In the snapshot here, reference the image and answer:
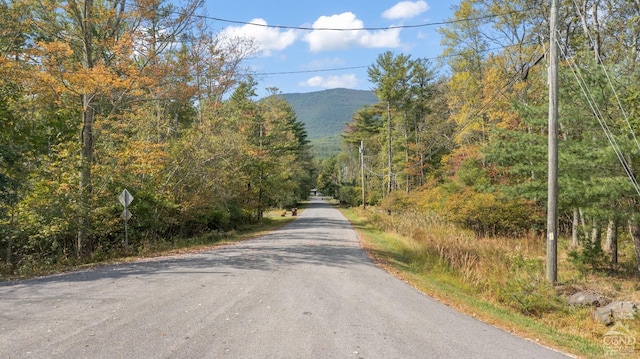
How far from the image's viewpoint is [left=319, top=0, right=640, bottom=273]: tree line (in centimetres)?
1149

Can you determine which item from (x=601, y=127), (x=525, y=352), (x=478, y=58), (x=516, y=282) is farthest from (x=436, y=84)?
(x=525, y=352)

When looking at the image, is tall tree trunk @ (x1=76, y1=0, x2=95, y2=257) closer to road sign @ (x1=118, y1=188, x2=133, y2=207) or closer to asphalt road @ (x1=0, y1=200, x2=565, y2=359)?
road sign @ (x1=118, y1=188, x2=133, y2=207)

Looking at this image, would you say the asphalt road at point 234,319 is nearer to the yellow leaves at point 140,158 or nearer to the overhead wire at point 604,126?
the yellow leaves at point 140,158

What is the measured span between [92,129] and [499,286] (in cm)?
1397

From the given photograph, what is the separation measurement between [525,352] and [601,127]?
30.7 ft

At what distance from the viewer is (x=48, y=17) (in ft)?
45.1

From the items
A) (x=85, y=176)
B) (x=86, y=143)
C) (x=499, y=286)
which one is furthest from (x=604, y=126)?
(x=86, y=143)

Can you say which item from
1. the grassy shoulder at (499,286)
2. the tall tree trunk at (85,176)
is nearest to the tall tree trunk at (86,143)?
the tall tree trunk at (85,176)

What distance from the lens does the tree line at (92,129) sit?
12.5m

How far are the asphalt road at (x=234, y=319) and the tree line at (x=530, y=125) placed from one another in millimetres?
6786

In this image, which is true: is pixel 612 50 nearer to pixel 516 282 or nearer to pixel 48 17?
pixel 516 282

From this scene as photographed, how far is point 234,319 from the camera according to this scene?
610cm

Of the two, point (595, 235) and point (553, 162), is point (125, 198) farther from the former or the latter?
point (595, 235)

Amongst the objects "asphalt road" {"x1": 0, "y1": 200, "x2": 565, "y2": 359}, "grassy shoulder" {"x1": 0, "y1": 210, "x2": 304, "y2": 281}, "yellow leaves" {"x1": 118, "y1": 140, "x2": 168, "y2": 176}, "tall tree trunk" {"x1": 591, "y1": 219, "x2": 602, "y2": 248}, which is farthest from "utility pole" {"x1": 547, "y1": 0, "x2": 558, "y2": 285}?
"yellow leaves" {"x1": 118, "y1": 140, "x2": 168, "y2": 176}
